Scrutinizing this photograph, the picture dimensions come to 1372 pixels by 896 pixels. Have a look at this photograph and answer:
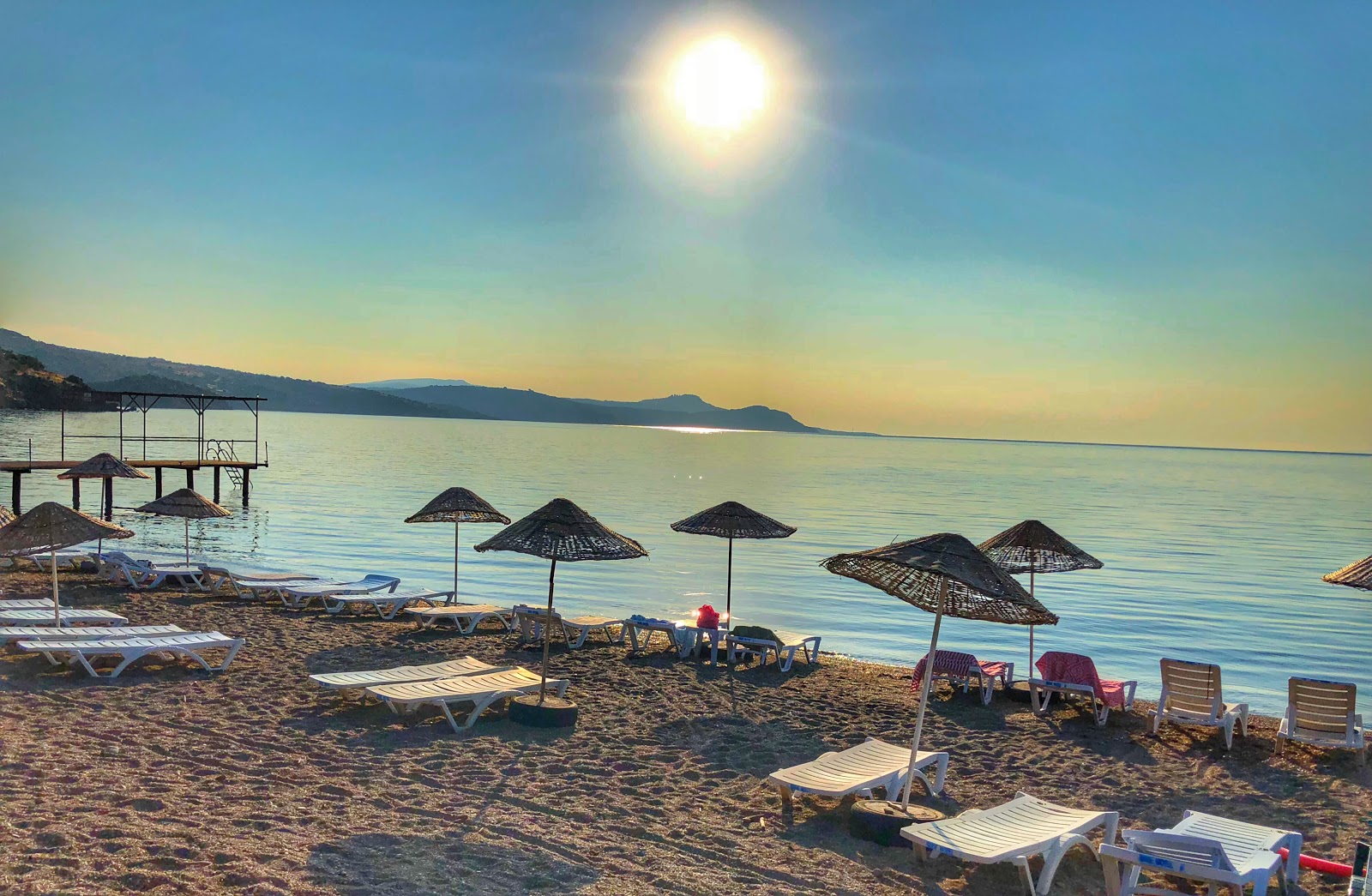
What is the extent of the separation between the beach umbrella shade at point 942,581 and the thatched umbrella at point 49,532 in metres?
7.62

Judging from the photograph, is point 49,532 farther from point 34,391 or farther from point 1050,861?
point 34,391

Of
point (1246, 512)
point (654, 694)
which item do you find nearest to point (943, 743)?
point (654, 694)

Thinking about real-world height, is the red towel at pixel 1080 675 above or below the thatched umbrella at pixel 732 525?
below

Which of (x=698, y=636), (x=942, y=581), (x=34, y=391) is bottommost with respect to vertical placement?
(x=698, y=636)

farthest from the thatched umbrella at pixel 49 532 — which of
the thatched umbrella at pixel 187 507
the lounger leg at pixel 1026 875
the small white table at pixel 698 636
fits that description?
the lounger leg at pixel 1026 875

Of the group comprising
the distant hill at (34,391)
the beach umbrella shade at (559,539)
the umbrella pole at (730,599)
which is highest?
the distant hill at (34,391)

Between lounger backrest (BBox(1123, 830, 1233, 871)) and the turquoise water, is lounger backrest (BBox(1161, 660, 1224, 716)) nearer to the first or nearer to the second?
lounger backrest (BBox(1123, 830, 1233, 871))

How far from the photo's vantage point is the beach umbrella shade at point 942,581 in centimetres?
616

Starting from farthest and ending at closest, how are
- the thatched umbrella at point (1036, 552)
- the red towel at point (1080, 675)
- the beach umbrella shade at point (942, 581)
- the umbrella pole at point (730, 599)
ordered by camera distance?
the umbrella pole at point (730, 599) < the thatched umbrella at point (1036, 552) < the red towel at point (1080, 675) < the beach umbrella shade at point (942, 581)

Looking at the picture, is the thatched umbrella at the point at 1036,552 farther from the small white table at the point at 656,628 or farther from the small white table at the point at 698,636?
the small white table at the point at 656,628

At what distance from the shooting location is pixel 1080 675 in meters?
10.0

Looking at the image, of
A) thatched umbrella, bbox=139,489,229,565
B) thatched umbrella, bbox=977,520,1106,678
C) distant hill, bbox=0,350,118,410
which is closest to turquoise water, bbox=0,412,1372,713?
distant hill, bbox=0,350,118,410

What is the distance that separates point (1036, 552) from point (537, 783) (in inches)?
276

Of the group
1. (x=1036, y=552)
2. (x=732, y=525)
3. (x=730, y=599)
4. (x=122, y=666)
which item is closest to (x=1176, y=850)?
(x=1036, y=552)
